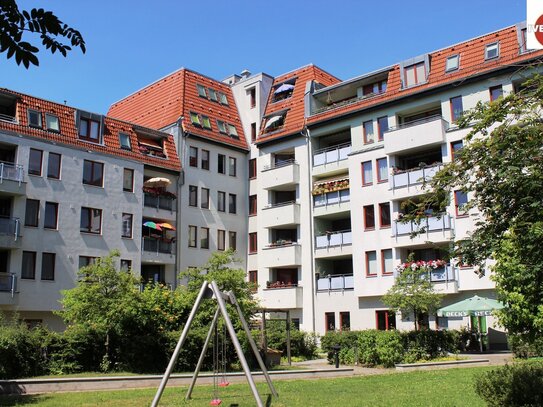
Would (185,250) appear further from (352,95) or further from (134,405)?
(134,405)

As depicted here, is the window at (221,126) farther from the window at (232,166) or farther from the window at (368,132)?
the window at (368,132)

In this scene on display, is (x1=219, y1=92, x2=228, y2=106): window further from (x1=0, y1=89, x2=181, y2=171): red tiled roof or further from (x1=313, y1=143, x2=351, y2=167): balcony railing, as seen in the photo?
(x1=313, y1=143, x2=351, y2=167): balcony railing

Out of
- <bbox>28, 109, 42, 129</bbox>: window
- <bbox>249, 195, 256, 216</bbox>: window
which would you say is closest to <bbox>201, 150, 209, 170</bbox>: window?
<bbox>249, 195, 256, 216</bbox>: window

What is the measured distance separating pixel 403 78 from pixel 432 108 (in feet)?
9.64

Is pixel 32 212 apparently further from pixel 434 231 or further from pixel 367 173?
pixel 434 231

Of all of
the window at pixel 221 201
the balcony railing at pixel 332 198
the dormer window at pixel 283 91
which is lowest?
the balcony railing at pixel 332 198

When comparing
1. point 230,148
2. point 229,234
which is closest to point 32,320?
point 229,234

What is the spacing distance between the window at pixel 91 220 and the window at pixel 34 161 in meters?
3.65

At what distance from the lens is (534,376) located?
1145cm

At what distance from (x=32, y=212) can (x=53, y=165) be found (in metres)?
3.24

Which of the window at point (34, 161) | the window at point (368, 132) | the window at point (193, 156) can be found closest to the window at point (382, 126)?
the window at point (368, 132)

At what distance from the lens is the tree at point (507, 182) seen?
8.98m

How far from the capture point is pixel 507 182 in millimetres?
9148

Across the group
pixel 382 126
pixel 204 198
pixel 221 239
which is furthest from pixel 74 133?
pixel 382 126
